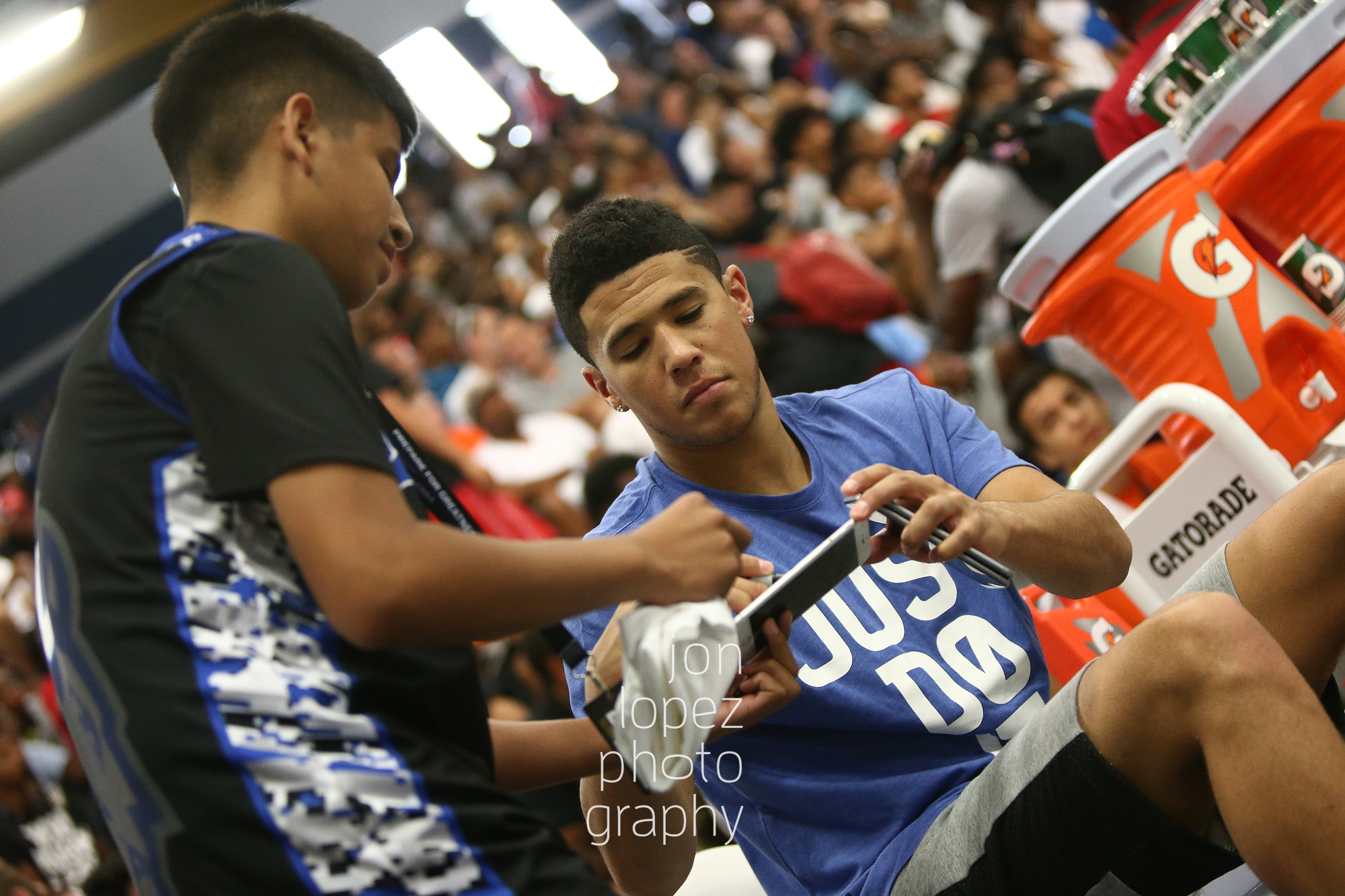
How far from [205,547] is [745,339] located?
907 millimetres

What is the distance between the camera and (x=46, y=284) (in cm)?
852

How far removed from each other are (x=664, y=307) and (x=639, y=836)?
748 millimetres

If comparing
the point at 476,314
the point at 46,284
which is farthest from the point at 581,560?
the point at 46,284

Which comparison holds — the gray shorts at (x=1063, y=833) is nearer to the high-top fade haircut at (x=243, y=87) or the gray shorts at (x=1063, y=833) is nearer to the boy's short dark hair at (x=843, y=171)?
the high-top fade haircut at (x=243, y=87)

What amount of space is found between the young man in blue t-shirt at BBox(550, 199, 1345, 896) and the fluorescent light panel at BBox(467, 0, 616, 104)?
401 inches

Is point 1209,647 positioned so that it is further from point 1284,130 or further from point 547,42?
point 547,42

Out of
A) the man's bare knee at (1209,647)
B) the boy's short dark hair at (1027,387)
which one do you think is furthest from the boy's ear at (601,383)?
the boy's short dark hair at (1027,387)

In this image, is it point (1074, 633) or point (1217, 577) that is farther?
point (1074, 633)

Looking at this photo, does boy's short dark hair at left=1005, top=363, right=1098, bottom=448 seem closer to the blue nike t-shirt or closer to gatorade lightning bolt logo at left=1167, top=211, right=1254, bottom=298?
gatorade lightning bolt logo at left=1167, top=211, right=1254, bottom=298

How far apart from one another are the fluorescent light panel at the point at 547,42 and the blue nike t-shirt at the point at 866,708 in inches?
408

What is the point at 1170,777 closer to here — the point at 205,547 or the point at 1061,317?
the point at 205,547

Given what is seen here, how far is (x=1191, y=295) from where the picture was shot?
1983 millimetres

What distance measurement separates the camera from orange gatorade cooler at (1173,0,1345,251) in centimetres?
189

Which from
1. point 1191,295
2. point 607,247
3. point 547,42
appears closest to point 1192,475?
point 1191,295
